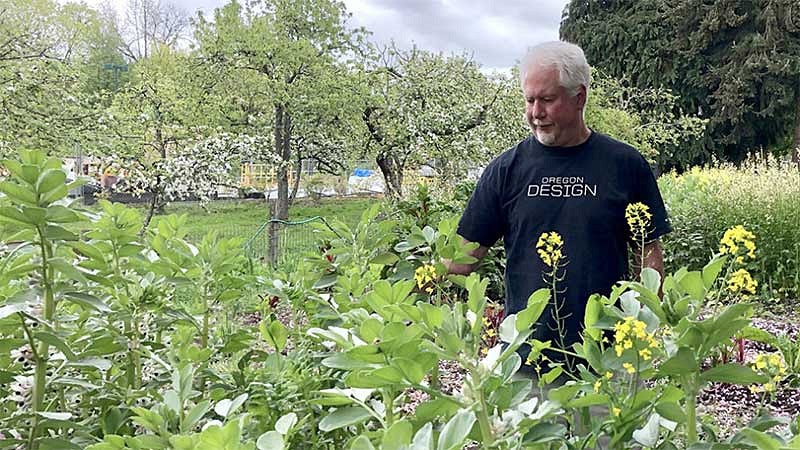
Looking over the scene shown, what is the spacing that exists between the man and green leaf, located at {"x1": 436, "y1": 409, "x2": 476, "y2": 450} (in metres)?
1.19

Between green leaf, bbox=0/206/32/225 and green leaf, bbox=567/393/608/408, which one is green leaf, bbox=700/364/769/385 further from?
green leaf, bbox=0/206/32/225

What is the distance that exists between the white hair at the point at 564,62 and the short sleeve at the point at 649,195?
0.24 meters

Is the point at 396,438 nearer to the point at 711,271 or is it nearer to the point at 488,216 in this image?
the point at 711,271

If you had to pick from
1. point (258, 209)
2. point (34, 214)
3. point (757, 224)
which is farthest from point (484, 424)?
point (258, 209)

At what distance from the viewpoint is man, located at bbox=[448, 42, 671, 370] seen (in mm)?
1682

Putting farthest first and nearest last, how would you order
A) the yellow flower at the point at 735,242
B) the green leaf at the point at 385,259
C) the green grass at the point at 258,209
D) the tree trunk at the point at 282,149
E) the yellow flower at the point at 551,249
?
the green grass at the point at 258,209 < the tree trunk at the point at 282,149 < the green leaf at the point at 385,259 < the yellow flower at the point at 551,249 < the yellow flower at the point at 735,242

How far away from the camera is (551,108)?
1701mm

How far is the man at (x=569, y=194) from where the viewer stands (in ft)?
5.52

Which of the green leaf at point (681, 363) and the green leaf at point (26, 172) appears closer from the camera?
the green leaf at point (681, 363)

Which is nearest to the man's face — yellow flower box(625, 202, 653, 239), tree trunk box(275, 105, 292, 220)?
yellow flower box(625, 202, 653, 239)

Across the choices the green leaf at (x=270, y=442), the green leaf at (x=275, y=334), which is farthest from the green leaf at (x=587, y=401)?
the green leaf at (x=275, y=334)

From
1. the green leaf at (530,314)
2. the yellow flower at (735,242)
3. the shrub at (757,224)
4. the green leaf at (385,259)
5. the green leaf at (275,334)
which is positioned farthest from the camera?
the shrub at (757,224)

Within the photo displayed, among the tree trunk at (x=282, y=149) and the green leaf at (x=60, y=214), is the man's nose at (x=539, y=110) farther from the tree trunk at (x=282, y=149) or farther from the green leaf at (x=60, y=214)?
the tree trunk at (x=282, y=149)

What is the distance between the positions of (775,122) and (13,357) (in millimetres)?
17462
